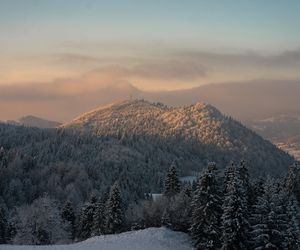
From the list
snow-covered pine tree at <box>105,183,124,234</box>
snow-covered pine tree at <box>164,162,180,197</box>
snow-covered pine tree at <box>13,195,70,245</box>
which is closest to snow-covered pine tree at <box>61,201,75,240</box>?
snow-covered pine tree at <box>13,195,70,245</box>

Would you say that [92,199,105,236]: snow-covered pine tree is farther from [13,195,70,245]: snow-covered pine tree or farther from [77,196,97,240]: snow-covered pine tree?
[13,195,70,245]: snow-covered pine tree

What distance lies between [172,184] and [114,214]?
15463 millimetres

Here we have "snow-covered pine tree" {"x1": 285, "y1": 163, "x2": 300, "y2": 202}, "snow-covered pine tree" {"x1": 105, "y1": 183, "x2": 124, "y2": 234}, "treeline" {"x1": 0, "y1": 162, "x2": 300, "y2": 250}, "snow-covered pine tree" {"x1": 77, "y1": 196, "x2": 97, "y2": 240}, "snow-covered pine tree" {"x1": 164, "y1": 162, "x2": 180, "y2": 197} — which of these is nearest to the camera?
"treeline" {"x1": 0, "y1": 162, "x2": 300, "y2": 250}

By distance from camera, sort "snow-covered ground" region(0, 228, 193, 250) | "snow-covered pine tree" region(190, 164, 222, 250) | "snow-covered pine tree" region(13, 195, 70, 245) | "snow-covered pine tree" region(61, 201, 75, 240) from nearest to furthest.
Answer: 1. "snow-covered ground" region(0, 228, 193, 250)
2. "snow-covered pine tree" region(190, 164, 222, 250)
3. "snow-covered pine tree" region(13, 195, 70, 245)
4. "snow-covered pine tree" region(61, 201, 75, 240)

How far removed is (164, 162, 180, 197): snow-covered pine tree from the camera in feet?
314

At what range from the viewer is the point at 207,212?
229 feet

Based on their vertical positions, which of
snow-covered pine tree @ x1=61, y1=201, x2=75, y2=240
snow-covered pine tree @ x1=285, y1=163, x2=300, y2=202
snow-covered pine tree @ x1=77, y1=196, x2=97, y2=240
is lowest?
snow-covered pine tree @ x1=61, y1=201, x2=75, y2=240

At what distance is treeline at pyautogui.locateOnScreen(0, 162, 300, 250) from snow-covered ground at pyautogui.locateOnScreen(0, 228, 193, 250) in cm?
273

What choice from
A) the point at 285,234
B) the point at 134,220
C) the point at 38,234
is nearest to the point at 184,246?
the point at 285,234

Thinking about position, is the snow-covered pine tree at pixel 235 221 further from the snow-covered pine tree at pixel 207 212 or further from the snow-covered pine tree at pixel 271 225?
the snow-covered pine tree at pixel 207 212

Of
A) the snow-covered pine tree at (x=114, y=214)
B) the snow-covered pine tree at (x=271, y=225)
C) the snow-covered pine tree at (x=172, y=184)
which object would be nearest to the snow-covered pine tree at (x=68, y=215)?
the snow-covered pine tree at (x=172, y=184)

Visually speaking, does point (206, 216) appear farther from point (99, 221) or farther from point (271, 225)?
point (99, 221)

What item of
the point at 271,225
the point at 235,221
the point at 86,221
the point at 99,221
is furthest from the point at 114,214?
the point at 271,225

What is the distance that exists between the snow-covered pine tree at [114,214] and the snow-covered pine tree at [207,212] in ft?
56.4
